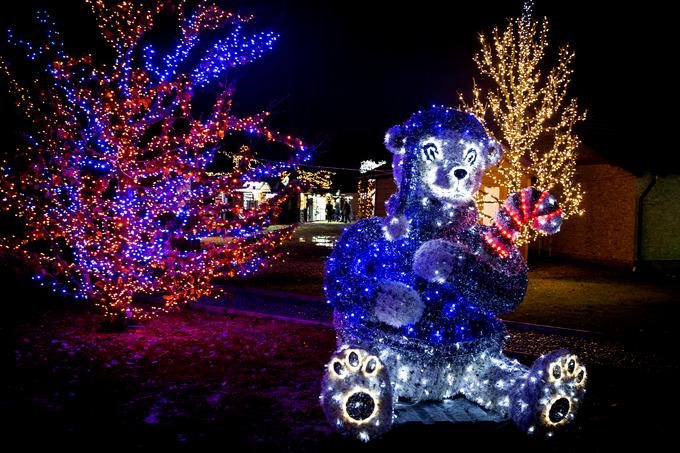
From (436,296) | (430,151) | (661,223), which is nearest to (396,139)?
(430,151)

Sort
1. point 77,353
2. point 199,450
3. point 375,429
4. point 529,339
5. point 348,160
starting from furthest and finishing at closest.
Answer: point 348,160
point 529,339
point 77,353
point 199,450
point 375,429

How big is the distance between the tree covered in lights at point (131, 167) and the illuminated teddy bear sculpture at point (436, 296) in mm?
3275

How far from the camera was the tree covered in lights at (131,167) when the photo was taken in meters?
6.80

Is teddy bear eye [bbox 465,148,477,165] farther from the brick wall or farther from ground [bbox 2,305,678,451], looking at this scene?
the brick wall

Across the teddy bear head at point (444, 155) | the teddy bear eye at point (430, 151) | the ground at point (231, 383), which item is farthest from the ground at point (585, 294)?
the teddy bear eye at point (430, 151)

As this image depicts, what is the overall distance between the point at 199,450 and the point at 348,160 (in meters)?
43.5

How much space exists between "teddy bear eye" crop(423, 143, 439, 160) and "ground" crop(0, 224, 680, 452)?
6.42 ft

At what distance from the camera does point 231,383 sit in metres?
5.27

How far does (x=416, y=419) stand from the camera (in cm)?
396

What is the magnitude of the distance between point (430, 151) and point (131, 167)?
457cm

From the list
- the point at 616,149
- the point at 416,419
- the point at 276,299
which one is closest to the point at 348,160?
the point at 616,149

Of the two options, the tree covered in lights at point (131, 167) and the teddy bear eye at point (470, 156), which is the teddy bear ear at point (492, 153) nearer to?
the teddy bear eye at point (470, 156)

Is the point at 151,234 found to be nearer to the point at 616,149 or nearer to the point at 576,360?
the point at 576,360

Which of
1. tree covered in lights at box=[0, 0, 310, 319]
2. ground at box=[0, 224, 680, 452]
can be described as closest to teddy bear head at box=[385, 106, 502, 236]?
ground at box=[0, 224, 680, 452]
